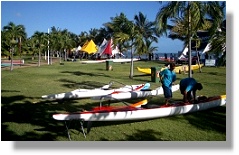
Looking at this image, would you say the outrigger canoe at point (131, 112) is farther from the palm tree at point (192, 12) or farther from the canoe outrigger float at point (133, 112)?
the palm tree at point (192, 12)

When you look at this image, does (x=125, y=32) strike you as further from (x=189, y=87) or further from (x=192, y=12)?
(x=189, y=87)

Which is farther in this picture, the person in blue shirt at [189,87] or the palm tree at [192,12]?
the palm tree at [192,12]

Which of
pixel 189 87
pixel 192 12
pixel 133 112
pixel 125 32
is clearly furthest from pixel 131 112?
pixel 125 32

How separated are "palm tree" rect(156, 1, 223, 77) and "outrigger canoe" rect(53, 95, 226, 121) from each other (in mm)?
3119

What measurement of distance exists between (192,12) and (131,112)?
466 centimetres

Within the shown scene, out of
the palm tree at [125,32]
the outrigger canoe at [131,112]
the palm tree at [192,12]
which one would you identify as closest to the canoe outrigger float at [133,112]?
the outrigger canoe at [131,112]

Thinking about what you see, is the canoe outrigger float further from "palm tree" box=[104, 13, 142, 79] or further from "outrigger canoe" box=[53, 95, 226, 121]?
"palm tree" box=[104, 13, 142, 79]

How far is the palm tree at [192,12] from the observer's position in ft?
30.6

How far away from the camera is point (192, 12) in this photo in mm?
9438

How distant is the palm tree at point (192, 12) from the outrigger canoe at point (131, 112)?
3119mm

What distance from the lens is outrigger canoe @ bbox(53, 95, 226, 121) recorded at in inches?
272

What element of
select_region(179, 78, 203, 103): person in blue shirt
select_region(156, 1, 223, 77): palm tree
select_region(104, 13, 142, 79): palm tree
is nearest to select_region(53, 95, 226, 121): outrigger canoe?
select_region(179, 78, 203, 103): person in blue shirt

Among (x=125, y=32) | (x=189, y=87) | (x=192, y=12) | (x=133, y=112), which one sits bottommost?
(x=133, y=112)
